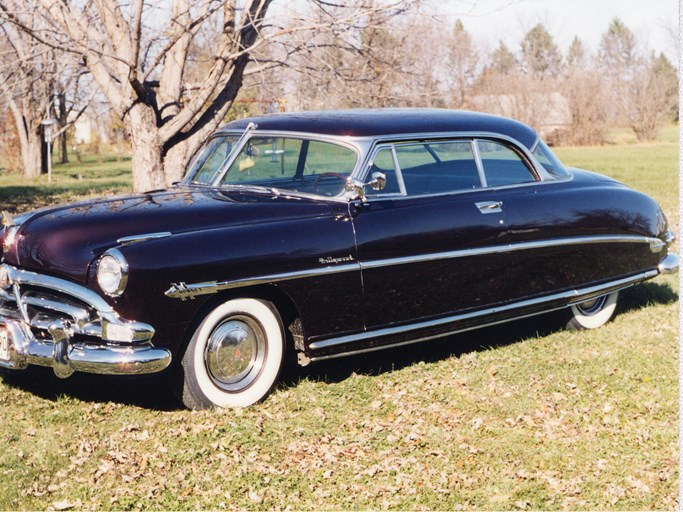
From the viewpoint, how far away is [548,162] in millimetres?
6680

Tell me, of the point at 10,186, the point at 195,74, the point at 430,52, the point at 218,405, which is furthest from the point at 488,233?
the point at 10,186

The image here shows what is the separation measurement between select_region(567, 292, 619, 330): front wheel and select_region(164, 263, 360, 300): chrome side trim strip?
2.47 metres

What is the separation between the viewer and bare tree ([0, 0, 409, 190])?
9523mm

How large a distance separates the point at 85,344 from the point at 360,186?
1.84 m

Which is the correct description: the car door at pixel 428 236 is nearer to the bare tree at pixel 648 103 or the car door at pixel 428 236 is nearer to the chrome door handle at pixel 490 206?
the chrome door handle at pixel 490 206

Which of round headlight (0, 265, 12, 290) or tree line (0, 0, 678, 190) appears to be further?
tree line (0, 0, 678, 190)

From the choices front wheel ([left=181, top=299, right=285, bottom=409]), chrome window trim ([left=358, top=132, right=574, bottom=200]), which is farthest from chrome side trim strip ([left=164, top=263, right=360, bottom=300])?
chrome window trim ([left=358, top=132, right=574, bottom=200])

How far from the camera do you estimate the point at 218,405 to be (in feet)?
16.3

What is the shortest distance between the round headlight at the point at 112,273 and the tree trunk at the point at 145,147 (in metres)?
5.44

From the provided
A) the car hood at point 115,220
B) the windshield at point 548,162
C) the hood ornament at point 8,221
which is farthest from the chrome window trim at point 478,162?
the hood ornament at point 8,221

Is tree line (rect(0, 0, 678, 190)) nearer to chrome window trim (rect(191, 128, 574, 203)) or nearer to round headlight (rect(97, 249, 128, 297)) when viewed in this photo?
chrome window trim (rect(191, 128, 574, 203))

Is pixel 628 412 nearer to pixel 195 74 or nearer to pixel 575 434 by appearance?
pixel 575 434

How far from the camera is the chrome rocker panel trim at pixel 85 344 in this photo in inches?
180

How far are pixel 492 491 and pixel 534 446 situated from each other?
625 millimetres
